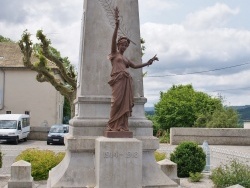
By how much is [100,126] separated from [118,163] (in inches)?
48.1

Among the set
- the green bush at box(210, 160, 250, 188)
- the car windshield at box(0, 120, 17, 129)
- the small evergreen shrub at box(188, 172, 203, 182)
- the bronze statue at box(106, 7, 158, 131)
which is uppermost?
the bronze statue at box(106, 7, 158, 131)

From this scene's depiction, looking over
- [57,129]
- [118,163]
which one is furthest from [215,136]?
[118,163]

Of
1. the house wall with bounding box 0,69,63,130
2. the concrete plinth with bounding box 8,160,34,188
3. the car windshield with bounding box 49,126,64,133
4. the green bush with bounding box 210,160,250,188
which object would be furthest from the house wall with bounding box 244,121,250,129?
the concrete plinth with bounding box 8,160,34,188

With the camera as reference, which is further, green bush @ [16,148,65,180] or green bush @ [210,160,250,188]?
green bush @ [16,148,65,180]

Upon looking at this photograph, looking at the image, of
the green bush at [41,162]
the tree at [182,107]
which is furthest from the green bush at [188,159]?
the tree at [182,107]

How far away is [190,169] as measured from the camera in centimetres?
1336

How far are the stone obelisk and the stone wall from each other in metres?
20.9

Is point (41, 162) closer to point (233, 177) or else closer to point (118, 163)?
point (118, 163)

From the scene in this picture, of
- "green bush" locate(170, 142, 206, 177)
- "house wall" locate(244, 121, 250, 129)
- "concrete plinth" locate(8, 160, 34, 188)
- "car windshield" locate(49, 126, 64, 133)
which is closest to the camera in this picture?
"concrete plinth" locate(8, 160, 34, 188)

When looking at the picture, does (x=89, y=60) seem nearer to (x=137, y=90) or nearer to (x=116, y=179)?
(x=137, y=90)

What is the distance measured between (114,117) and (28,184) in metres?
3.85

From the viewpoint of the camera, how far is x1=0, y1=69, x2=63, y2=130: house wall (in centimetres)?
4291

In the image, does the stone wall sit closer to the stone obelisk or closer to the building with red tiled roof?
the building with red tiled roof

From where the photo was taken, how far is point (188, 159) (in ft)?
43.8
